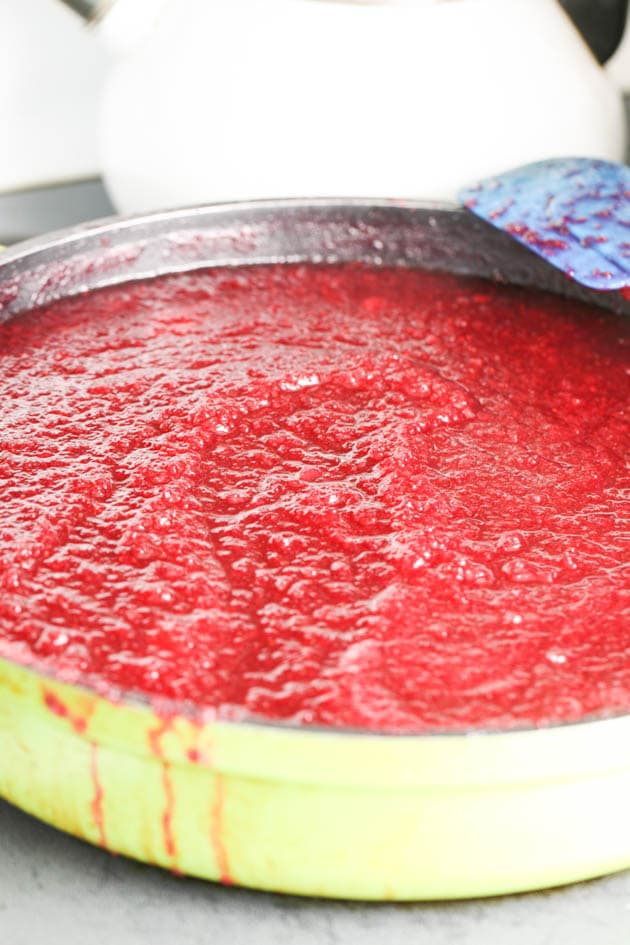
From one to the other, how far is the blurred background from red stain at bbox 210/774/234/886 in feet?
3.29

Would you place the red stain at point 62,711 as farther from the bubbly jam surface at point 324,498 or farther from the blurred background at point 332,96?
the blurred background at point 332,96

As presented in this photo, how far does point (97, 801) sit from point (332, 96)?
1021 millimetres

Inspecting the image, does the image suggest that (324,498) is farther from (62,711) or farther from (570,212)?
(570,212)

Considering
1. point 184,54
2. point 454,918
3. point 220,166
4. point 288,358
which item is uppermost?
point 184,54

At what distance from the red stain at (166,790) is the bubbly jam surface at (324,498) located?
0.11 feet

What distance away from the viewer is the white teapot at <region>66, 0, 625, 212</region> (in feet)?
4.88

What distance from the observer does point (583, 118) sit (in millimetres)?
1611

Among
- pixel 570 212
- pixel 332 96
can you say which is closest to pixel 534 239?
pixel 570 212

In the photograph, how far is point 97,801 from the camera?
29.8 inches

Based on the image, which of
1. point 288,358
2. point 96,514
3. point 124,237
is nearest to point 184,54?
point 124,237

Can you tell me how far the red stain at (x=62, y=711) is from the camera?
71cm

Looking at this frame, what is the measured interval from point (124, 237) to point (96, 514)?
57 centimetres

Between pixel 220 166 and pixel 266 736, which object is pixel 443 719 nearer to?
pixel 266 736

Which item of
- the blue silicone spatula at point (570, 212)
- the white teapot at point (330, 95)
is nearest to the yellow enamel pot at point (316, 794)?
the blue silicone spatula at point (570, 212)
